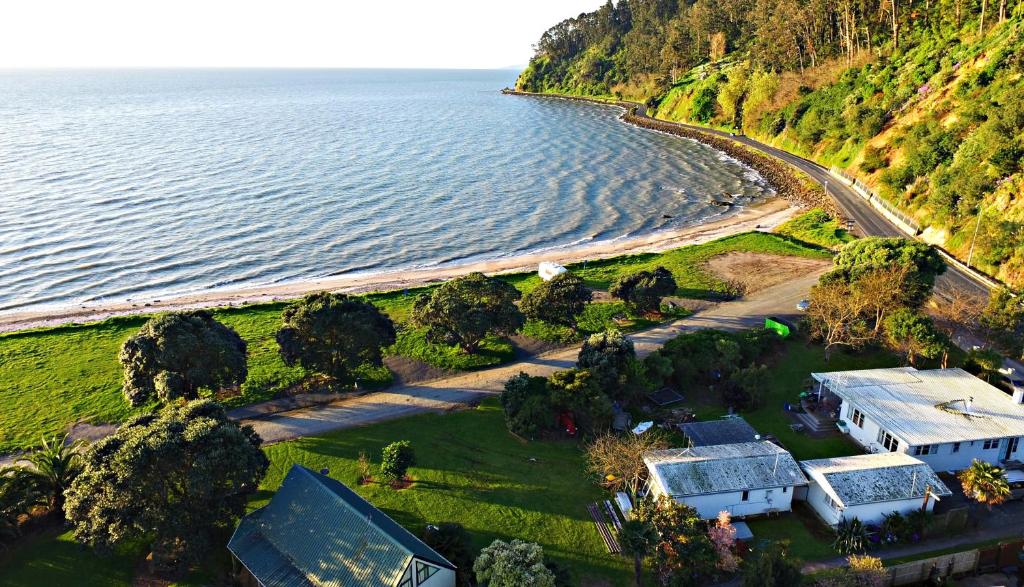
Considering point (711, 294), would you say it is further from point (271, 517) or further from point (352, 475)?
point (271, 517)

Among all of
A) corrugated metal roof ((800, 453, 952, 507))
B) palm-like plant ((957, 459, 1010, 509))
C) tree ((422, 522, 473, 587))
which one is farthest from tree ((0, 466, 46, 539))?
palm-like plant ((957, 459, 1010, 509))

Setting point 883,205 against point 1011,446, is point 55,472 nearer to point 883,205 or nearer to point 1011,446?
point 1011,446

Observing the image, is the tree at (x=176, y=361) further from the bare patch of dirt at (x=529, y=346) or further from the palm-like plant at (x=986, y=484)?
the palm-like plant at (x=986, y=484)

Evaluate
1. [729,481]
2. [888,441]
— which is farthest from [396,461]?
[888,441]

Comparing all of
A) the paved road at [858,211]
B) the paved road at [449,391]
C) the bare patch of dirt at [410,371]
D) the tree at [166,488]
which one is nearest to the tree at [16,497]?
the tree at [166,488]

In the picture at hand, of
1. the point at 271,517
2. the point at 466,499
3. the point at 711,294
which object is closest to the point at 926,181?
the point at 711,294
